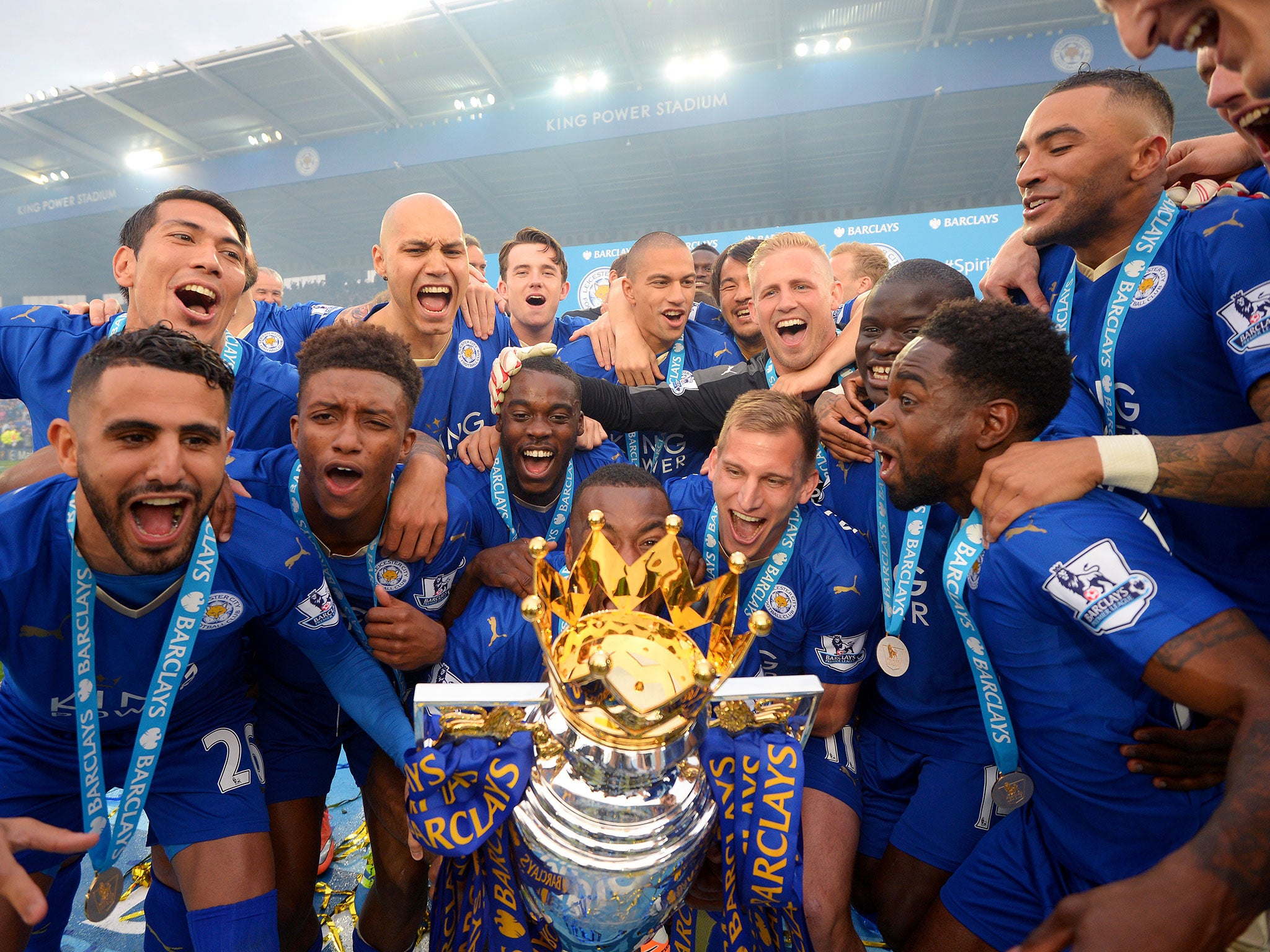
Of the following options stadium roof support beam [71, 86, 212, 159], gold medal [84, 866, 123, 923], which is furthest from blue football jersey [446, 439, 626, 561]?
stadium roof support beam [71, 86, 212, 159]

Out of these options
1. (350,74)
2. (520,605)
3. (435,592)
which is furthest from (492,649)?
(350,74)

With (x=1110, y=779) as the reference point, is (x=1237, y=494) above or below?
above

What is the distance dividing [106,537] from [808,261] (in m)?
3.10

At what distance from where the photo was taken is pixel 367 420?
248 cm

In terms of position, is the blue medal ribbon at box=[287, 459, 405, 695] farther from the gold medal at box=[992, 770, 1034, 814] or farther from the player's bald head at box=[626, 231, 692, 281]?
the player's bald head at box=[626, 231, 692, 281]

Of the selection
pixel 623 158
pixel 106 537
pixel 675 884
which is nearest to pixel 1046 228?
pixel 675 884

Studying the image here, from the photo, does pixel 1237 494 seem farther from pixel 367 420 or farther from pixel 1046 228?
pixel 367 420

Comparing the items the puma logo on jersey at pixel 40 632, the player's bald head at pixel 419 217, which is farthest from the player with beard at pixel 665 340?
the puma logo on jersey at pixel 40 632

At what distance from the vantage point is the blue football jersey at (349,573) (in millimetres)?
2633

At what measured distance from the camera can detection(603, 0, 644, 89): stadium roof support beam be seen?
1181 cm

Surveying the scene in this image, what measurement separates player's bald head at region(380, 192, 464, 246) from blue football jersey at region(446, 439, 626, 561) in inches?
50.8

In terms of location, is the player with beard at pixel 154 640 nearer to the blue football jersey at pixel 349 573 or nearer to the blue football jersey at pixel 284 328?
the blue football jersey at pixel 349 573

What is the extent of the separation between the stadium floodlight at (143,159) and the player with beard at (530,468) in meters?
19.3

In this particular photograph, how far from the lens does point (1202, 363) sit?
213 cm
